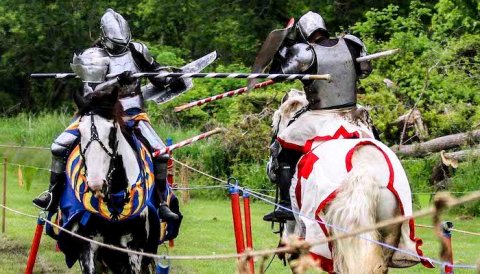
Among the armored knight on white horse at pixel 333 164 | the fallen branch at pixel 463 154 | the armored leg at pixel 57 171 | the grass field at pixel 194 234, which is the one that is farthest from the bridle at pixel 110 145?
the fallen branch at pixel 463 154

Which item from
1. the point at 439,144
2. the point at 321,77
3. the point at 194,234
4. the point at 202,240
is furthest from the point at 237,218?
the point at 439,144

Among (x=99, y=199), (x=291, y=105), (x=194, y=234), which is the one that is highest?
(x=291, y=105)

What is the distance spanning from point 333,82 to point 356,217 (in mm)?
1533

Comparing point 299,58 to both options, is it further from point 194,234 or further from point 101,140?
point 194,234

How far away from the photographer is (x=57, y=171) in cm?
829

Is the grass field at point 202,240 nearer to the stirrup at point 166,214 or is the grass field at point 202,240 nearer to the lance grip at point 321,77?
the stirrup at point 166,214

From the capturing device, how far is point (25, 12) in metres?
33.8

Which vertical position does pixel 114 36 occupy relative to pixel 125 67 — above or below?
above

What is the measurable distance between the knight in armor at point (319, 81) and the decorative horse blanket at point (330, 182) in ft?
1.45

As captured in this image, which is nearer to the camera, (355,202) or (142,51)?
(355,202)

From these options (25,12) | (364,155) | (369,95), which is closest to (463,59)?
(369,95)

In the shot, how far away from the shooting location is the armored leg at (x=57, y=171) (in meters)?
8.19

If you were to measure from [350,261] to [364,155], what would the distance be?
0.65 metres

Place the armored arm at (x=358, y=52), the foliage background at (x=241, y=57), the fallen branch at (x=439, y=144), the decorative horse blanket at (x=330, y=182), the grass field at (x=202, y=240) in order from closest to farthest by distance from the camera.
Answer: the decorative horse blanket at (x=330, y=182) → the armored arm at (x=358, y=52) → the grass field at (x=202, y=240) → the fallen branch at (x=439, y=144) → the foliage background at (x=241, y=57)
